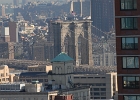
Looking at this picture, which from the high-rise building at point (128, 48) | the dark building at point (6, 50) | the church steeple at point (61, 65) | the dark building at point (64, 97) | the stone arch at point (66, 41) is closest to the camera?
the high-rise building at point (128, 48)

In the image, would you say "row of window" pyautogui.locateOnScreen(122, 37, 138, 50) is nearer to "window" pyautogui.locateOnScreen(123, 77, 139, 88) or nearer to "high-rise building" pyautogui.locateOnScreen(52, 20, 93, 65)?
"window" pyautogui.locateOnScreen(123, 77, 139, 88)

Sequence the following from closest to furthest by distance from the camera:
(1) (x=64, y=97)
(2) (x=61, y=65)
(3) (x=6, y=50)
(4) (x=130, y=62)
Result: (4) (x=130, y=62), (1) (x=64, y=97), (2) (x=61, y=65), (3) (x=6, y=50)

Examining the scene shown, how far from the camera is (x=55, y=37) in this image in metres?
160

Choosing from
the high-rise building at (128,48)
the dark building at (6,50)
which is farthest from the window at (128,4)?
the dark building at (6,50)

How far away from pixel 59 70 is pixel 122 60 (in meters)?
31.4

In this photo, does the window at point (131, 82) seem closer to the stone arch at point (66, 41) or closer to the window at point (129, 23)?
the window at point (129, 23)

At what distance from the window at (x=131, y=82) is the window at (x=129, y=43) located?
723 millimetres

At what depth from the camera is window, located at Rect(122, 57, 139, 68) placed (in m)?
24.5

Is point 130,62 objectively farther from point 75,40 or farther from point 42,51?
point 42,51

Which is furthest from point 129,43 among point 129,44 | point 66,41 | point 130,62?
point 66,41

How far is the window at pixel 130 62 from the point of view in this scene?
24547mm

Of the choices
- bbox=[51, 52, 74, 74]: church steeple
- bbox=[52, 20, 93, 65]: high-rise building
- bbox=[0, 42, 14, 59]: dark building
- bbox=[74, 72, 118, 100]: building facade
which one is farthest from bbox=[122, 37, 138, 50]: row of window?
bbox=[0, 42, 14, 59]: dark building

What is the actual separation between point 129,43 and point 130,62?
44 cm

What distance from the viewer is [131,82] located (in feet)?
80.3
